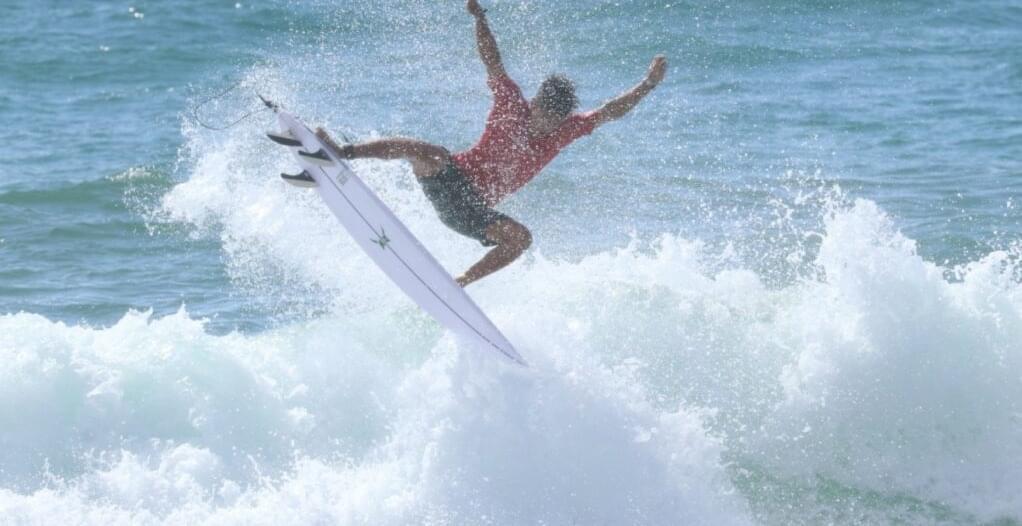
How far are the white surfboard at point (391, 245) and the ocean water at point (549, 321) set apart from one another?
6.8 inches

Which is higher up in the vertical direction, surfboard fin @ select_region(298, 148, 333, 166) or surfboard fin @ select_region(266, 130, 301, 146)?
surfboard fin @ select_region(298, 148, 333, 166)

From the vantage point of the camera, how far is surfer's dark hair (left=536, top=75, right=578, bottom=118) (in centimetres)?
741

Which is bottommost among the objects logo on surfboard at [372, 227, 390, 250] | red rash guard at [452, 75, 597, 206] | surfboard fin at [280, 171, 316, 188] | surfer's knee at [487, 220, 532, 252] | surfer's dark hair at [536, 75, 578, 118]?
surfboard fin at [280, 171, 316, 188]

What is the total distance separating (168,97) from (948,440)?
42.9 ft

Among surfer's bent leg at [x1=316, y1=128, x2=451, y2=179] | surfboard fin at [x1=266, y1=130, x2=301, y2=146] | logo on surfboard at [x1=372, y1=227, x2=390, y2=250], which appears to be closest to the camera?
surfer's bent leg at [x1=316, y1=128, x2=451, y2=179]

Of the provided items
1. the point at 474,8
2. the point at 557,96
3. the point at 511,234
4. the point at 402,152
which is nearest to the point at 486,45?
the point at 474,8

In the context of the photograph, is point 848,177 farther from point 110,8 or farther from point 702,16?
point 110,8

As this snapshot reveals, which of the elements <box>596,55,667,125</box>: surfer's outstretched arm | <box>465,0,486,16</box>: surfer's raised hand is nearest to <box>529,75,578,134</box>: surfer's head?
<box>596,55,667,125</box>: surfer's outstretched arm

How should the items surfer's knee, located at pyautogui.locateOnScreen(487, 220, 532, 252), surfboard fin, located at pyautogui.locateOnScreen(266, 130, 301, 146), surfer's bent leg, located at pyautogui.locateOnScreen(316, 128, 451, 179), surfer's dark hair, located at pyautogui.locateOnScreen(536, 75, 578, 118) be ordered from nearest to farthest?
surfer's bent leg, located at pyautogui.locateOnScreen(316, 128, 451, 179), surfboard fin, located at pyautogui.locateOnScreen(266, 130, 301, 146), surfer's dark hair, located at pyautogui.locateOnScreen(536, 75, 578, 118), surfer's knee, located at pyautogui.locateOnScreen(487, 220, 532, 252)

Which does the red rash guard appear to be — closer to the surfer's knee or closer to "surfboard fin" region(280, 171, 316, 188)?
the surfer's knee

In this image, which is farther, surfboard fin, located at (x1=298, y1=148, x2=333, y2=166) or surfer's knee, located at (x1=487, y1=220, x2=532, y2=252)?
surfer's knee, located at (x1=487, y1=220, x2=532, y2=252)

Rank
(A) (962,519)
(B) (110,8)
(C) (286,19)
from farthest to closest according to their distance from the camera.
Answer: (B) (110,8) < (C) (286,19) < (A) (962,519)

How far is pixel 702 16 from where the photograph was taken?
803 inches

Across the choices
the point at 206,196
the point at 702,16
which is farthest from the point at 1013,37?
the point at 206,196
